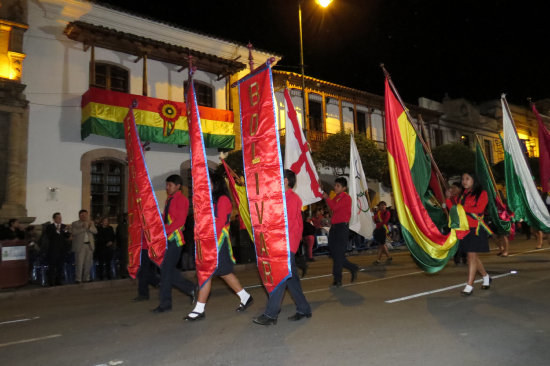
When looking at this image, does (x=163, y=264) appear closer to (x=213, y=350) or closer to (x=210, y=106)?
(x=213, y=350)

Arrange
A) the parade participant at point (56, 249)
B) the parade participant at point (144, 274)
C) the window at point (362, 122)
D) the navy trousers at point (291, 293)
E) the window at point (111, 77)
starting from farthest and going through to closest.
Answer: the window at point (362, 122)
the window at point (111, 77)
the parade participant at point (56, 249)
the parade participant at point (144, 274)
the navy trousers at point (291, 293)

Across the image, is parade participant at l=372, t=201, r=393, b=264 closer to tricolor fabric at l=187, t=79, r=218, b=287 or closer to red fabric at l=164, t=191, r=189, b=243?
red fabric at l=164, t=191, r=189, b=243

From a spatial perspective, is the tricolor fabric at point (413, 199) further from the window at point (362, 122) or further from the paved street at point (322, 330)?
the window at point (362, 122)

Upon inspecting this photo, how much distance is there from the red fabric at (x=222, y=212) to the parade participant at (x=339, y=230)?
2.39m

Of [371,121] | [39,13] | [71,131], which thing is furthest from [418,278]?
[371,121]

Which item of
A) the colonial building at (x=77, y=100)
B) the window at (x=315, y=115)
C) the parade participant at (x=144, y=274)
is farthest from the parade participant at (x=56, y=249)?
the window at (x=315, y=115)

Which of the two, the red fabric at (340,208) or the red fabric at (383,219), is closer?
the red fabric at (340,208)

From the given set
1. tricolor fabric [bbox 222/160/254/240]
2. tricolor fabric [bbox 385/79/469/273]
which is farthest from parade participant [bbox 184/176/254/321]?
tricolor fabric [bbox 222/160/254/240]

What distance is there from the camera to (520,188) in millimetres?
8750

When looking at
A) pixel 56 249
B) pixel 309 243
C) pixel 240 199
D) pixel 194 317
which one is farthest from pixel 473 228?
pixel 56 249

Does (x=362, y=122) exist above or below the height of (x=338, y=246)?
above

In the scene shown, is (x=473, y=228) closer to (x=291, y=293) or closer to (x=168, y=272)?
(x=291, y=293)

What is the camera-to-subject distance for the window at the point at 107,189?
635 inches

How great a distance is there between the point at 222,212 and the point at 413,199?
271cm
